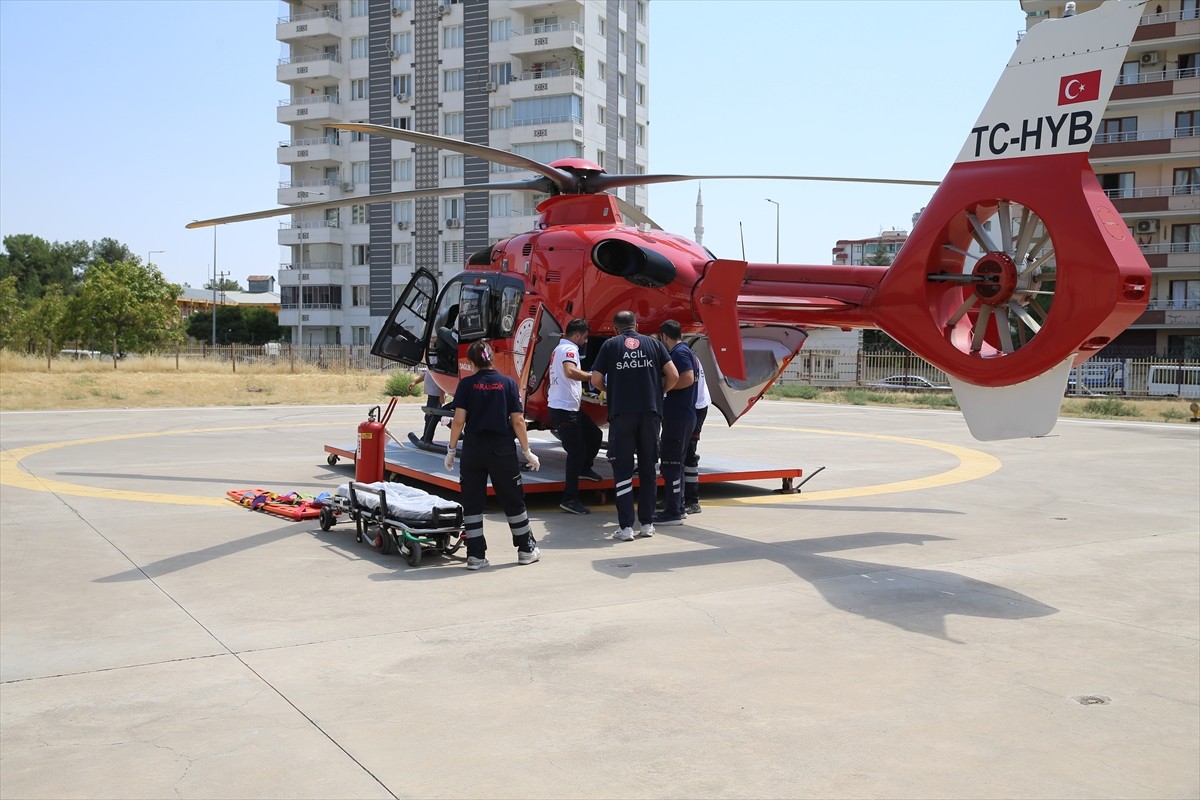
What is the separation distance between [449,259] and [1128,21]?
196 ft

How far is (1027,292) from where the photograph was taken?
27.1ft

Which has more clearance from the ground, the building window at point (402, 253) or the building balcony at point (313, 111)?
the building balcony at point (313, 111)

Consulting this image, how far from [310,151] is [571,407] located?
6235cm

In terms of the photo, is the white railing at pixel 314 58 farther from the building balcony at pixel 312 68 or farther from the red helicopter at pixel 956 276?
the red helicopter at pixel 956 276

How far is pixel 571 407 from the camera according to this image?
427 inches

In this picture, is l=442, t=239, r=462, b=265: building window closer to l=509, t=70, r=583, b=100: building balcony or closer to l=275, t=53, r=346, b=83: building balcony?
l=509, t=70, r=583, b=100: building balcony

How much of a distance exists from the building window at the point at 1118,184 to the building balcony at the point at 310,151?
157 ft

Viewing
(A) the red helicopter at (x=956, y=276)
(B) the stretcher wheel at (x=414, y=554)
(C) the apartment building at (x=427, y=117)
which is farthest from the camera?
(C) the apartment building at (x=427, y=117)

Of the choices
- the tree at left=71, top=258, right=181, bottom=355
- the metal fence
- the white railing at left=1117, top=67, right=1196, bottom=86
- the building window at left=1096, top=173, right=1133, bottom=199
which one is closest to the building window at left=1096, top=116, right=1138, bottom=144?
the building window at left=1096, top=173, right=1133, bottom=199

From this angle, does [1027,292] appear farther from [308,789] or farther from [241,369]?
[241,369]

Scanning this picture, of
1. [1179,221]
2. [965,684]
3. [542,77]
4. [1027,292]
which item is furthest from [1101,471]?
[542,77]

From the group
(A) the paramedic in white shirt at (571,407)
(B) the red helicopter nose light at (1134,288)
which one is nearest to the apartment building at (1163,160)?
(A) the paramedic in white shirt at (571,407)

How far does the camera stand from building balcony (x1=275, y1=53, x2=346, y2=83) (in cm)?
6706

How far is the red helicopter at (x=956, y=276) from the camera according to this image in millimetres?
7691
